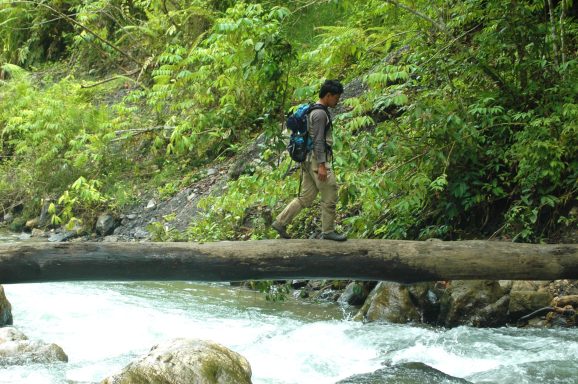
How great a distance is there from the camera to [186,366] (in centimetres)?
654

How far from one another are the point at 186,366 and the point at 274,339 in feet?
8.21

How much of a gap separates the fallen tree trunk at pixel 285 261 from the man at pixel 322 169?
369mm

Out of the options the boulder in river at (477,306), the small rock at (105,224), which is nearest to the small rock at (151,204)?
the small rock at (105,224)

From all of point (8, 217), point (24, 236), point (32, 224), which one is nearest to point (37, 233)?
point (24, 236)

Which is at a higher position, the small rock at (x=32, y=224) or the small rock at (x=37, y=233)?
the small rock at (x=32, y=224)

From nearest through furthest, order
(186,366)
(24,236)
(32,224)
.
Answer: (186,366), (24,236), (32,224)

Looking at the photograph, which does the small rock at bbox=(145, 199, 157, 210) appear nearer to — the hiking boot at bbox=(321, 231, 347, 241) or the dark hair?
the hiking boot at bbox=(321, 231, 347, 241)

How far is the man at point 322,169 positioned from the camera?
724 centimetres

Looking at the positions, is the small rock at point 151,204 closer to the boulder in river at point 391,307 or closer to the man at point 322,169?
the boulder in river at point 391,307

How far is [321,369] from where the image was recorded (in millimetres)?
7855

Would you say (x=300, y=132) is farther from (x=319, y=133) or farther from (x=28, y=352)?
(x=28, y=352)

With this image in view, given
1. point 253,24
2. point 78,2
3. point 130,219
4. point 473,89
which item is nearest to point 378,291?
point 473,89

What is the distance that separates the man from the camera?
7238 millimetres

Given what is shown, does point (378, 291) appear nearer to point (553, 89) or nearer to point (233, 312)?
point (233, 312)
